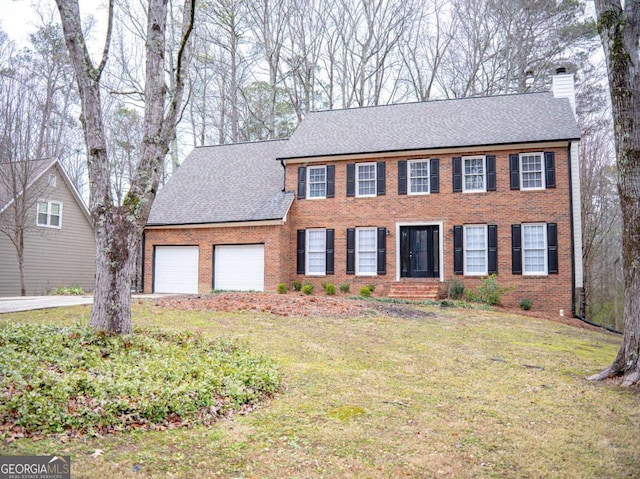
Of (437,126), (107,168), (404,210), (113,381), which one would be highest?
(437,126)

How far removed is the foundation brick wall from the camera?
53.4 feet

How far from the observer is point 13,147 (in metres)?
18.6

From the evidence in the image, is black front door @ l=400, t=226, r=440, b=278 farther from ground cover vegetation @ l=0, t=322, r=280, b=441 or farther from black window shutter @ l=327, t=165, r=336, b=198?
ground cover vegetation @ l=0, t=322, r=280, b=441

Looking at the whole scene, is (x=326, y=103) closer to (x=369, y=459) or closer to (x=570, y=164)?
(x=570, y=164)

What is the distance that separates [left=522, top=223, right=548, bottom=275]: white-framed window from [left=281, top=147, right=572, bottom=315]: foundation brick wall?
0.81 ft

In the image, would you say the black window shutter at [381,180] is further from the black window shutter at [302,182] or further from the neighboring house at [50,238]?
the neighboring house at [50,238]

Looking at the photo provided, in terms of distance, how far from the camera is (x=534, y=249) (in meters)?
16.5

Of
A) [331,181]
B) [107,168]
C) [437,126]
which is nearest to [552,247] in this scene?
[437,126]

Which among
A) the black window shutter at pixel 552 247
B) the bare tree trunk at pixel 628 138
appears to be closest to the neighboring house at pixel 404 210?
the black window shutter at pixel 552 247

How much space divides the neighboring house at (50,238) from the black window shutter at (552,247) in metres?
18.5

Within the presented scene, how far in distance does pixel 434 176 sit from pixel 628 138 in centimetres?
1100

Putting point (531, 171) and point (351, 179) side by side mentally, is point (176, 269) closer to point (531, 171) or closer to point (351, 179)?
point (351, 179)

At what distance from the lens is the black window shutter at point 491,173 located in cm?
1703

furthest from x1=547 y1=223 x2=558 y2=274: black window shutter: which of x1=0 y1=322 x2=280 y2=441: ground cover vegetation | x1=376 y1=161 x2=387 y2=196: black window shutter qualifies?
x1=0 y1=322 x2=280 y2=441: ground cover vegetation
